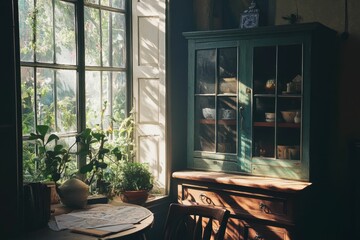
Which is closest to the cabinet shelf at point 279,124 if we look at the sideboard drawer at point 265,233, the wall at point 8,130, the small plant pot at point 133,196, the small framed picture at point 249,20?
the sideboard drawer at point 265,233

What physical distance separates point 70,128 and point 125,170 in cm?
55

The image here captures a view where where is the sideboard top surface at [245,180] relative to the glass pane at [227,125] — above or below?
below

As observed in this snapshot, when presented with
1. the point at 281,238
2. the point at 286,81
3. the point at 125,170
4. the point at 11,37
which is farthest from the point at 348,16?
the point at 11,37

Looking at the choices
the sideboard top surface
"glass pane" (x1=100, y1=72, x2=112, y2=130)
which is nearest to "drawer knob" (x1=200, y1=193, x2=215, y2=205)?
the sideboard top surface

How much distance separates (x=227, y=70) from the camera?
4.08 m

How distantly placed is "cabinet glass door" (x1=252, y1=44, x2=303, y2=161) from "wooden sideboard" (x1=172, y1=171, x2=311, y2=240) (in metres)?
0.25

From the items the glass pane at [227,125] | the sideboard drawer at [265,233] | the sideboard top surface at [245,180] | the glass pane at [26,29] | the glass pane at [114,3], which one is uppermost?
the glass pane at [114,3]

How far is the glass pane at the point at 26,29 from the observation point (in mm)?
3420

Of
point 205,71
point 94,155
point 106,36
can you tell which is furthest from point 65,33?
point 205,71

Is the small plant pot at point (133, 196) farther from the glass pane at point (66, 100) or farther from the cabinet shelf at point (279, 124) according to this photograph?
the cabinet shelf at point (279, 124)

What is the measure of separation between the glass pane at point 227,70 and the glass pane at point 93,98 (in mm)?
1021

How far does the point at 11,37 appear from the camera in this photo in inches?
106

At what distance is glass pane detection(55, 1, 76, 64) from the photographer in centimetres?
369

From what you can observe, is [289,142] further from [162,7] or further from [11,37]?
[11,37]
